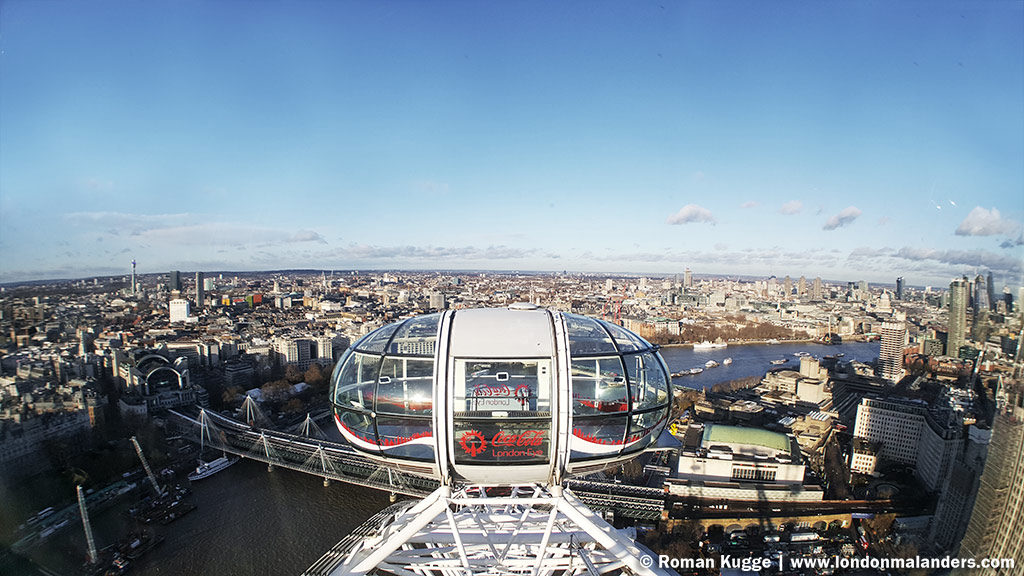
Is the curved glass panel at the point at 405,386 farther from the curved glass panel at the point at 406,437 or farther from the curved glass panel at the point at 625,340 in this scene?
the curved glass panel at the point at 625,340

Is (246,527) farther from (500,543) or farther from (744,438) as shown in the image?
(744,438)

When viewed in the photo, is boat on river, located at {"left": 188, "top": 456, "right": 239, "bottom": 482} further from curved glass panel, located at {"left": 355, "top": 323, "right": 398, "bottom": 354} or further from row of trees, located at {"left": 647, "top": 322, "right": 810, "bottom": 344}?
row of trees, located at {"left": 647, "top": 322, "right": 810, "bottom": 344}

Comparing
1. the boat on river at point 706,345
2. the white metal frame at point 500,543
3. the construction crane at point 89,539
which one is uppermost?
the white metal frame at point 500,543

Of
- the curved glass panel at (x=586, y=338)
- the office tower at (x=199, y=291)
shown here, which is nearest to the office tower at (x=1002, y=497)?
the curved glass panel at (x=586, y=338)

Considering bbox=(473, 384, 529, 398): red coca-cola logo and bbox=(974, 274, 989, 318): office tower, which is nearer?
bbox=(473, 384, 529, 398): red coca-cola logo

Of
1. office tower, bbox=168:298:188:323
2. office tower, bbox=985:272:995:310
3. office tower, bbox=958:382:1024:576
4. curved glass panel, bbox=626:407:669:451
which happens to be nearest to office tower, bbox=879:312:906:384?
office tower, bbox=985:272:995:310

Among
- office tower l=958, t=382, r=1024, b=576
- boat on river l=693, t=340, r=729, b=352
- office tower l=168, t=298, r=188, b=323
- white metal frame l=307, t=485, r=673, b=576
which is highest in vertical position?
Result: white metal frame l=307, t=485, r=673, b=576
